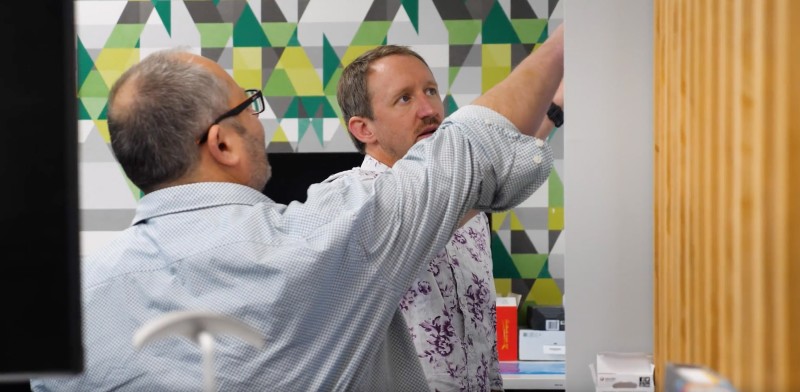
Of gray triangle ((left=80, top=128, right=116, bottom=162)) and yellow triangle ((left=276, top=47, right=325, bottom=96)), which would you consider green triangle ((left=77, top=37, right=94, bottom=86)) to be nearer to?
gray triangle ((left=80, top=128, right=116, bottom=162))

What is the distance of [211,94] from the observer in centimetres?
162

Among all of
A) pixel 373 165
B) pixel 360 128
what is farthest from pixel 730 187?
pixel 360 128

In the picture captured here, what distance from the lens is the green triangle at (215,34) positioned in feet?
14.5

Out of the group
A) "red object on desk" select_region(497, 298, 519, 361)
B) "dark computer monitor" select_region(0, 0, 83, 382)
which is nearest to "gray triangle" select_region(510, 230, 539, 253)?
"red object on desk" select_region(497, 298, 519, 361)

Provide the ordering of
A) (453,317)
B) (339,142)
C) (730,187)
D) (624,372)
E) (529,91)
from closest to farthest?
(730,187), (529,91), (624,372), (453,317), (339,142)

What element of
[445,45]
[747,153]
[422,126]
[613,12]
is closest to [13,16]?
[747,153]

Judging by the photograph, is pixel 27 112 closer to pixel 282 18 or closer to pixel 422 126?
pixel 422 126

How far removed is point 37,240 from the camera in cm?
81

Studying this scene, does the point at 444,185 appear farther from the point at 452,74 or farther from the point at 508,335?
the point at 452,74

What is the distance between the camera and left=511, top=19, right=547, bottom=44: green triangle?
4312mm

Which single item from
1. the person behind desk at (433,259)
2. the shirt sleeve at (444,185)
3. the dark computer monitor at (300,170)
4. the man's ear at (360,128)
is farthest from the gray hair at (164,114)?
the dark computer monitor at (300,170)

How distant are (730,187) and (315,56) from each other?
3.15 meters

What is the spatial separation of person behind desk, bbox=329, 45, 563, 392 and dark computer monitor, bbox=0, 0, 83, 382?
4.36 ft

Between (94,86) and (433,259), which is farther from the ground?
(94,86)
